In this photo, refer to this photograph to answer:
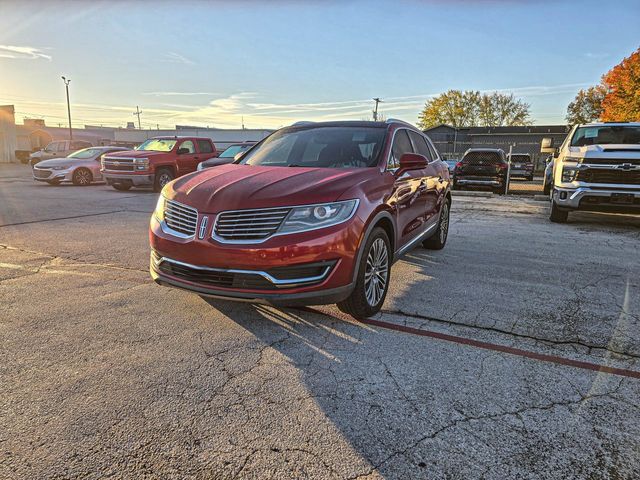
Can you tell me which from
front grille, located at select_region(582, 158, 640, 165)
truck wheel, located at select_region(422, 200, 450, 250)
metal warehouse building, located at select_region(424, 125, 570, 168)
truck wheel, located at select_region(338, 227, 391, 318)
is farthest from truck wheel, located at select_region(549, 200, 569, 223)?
metal warehouse building, located at select_region(424, 125, 570, 168)

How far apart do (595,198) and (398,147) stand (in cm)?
553

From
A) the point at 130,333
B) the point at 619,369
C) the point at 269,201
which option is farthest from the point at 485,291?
the point at 130,333

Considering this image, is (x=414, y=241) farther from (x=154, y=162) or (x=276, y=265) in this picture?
(x=154, y=162)

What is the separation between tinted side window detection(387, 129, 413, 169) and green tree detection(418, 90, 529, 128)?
7344 cm

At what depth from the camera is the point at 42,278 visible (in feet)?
15.5

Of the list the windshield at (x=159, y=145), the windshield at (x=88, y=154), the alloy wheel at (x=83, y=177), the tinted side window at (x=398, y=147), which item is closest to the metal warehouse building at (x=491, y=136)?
the windshield at (x=159, y=145)

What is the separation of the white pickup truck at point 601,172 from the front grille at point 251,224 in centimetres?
730

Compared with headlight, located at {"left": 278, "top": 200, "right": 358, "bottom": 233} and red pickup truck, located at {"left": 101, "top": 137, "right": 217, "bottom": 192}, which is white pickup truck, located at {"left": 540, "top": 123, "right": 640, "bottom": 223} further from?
red pickup truck, located at {"left": 101, "top": 137, "right": 217, "bottom": 192}

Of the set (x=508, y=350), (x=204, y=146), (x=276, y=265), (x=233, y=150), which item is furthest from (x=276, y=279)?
(x=204, y=146)

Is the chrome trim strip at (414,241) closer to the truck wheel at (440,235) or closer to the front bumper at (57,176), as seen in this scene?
the truck wheel at (440,235)

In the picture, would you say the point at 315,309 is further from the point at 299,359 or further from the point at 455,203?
the point at 455,203

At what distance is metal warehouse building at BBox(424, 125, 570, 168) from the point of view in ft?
146

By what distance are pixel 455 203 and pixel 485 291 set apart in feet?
29.0

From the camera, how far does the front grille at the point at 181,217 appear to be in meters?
3.37
